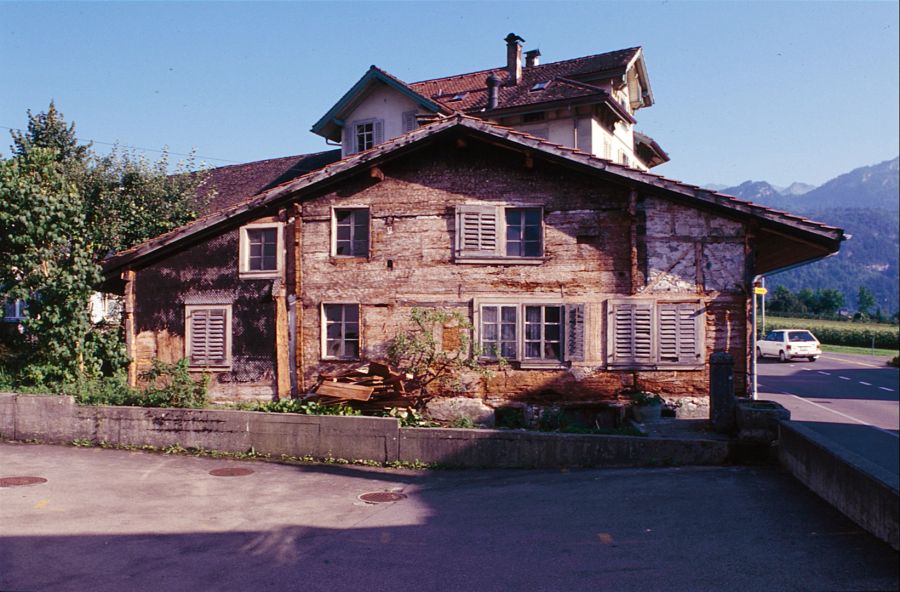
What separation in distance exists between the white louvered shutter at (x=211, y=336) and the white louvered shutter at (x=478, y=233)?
5532mm

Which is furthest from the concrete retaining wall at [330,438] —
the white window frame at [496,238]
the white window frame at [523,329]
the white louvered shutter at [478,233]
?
the white louvered shutter at [478,233]

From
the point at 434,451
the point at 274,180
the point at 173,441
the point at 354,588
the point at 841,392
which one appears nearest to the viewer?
the point at 354,588

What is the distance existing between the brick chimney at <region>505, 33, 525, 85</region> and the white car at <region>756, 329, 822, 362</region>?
807 inches

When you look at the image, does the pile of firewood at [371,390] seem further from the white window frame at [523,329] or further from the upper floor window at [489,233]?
the upper floor window at [489,233]

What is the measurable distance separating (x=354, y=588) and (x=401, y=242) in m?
10.3

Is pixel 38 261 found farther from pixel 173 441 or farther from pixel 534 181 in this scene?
pixel 534 181

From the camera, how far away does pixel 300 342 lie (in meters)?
16.2

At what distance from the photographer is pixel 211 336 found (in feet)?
54.2

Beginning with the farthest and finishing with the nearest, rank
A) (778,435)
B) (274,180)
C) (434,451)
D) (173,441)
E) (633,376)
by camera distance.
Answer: (274,180) → (633,376) → (173,441) → (434,451) → (778,435)

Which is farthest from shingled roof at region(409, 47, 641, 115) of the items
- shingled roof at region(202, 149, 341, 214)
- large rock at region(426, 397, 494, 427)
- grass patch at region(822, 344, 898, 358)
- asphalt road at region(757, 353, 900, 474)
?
grass patch at region(822, 344, 898, 358)

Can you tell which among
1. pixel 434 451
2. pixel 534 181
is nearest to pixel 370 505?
pixel 434 451

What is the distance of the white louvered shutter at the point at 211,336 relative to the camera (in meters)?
16.5

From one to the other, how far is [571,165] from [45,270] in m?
11.5

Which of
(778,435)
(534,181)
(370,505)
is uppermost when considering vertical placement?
(534,181)
